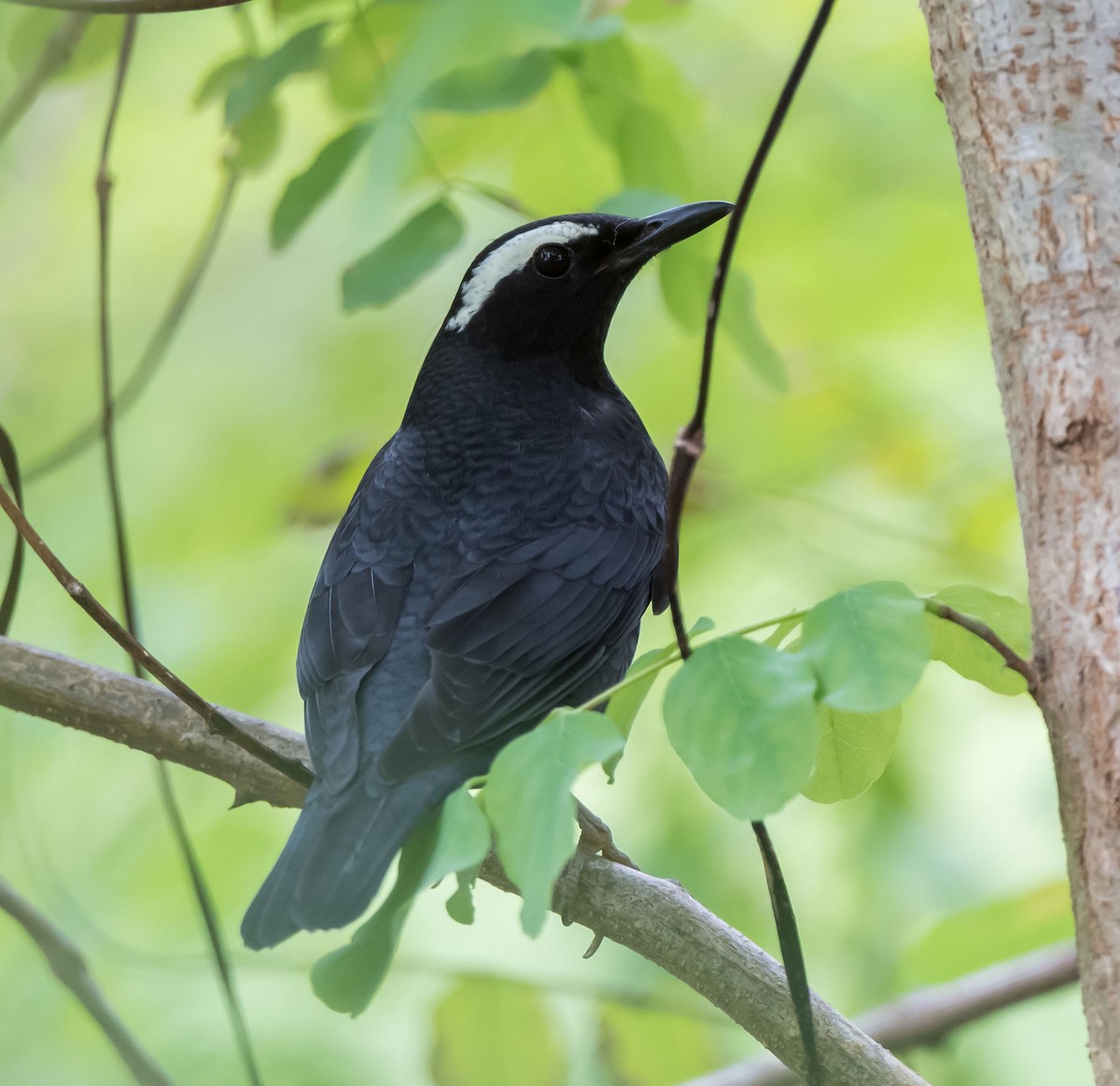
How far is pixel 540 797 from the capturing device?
1.35 m

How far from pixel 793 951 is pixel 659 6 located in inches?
81.5

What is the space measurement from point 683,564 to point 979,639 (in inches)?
74.2

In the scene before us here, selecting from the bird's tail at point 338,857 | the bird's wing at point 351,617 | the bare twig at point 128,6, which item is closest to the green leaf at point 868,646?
the bird's tail at point 338,857

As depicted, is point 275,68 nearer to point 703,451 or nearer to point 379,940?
point 703,451

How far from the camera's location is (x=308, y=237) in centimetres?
591

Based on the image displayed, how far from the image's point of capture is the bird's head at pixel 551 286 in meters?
3.27

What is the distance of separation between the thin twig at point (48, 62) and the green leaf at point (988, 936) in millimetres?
2665

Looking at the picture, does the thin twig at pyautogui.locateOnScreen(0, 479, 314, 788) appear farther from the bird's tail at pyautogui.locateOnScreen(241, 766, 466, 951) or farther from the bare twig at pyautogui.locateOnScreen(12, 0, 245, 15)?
the bare twig at pyautogui.locateOnScreen(12, 0, 245, 15)

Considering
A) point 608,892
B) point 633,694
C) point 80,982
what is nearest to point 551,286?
point 608,892

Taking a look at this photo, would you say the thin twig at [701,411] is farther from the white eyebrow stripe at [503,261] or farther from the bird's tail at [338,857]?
the white eyebrow stripe at [503,261]

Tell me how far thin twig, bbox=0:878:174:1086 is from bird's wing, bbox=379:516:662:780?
2.44 ft

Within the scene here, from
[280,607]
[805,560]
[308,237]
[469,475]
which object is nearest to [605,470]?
[469,475]

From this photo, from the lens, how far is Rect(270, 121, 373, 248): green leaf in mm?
2688

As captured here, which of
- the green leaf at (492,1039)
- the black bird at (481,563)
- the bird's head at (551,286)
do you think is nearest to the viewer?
the black bird at (481,563)
